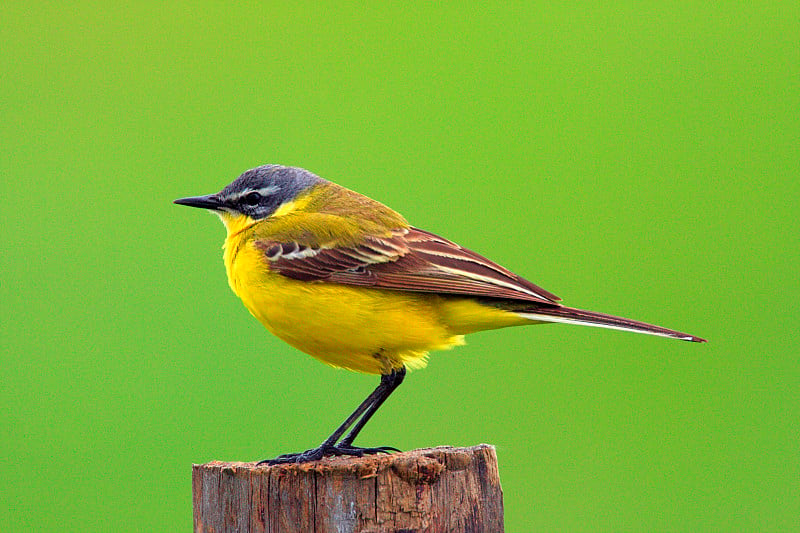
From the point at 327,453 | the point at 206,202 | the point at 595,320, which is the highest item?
the point at 206,202

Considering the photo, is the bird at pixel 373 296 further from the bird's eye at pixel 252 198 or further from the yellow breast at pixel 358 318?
the bird's eye at pixel 252 198

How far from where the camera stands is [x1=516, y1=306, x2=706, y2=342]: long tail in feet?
19.6

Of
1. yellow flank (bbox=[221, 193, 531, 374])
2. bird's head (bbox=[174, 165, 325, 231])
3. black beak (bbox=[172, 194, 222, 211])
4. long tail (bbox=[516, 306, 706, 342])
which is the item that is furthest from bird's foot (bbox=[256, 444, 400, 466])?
black beak (bbox=[172, 194, 222, 211])

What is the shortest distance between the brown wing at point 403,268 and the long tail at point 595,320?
0.09 m

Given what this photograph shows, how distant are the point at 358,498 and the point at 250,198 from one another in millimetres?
3070

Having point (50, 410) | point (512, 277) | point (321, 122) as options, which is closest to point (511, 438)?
point (512, 277)

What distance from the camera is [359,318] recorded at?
638 cm

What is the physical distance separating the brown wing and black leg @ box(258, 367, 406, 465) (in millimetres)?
633

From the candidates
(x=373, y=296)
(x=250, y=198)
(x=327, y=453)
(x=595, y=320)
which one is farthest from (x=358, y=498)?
(x=250, y=198)

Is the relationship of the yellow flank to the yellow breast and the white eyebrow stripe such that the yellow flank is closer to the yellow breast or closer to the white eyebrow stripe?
the yellow breast

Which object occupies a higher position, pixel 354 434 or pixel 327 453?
pixel 354 434

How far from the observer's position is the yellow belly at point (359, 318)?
6.39m

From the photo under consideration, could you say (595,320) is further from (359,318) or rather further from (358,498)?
(358,498)

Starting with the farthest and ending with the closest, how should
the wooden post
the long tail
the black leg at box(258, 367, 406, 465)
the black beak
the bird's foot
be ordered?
the black beak, the long tail, the black leg at box(258, 367, 406, 465), the bird's foot, the wooden post
